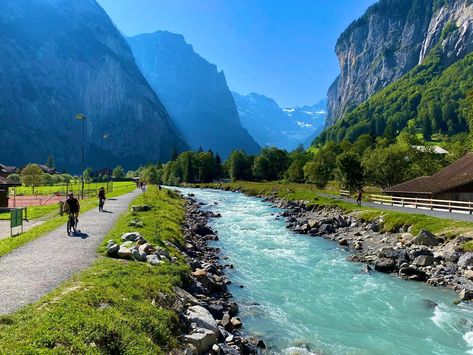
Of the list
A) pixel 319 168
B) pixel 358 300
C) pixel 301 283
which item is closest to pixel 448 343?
pixel 358 300

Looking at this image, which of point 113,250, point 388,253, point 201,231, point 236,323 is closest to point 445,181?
point 388,253

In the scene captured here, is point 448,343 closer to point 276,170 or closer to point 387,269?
point 387,269

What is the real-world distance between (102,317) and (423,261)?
23577 mm

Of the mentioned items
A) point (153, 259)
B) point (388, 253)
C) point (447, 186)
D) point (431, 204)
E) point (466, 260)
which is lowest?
point (388, 253)

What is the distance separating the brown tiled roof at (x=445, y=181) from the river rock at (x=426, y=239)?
73.5 ft

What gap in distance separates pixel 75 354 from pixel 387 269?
23.3 m

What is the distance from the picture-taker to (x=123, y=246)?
67.7 feet

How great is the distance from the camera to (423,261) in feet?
88.1

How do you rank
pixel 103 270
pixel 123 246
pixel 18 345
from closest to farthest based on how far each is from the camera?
pixel 18 345 → pixel 103 270 → pixel 123 246

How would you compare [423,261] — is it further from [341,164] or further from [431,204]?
[341,164]

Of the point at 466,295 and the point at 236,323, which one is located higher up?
the point at 466,295

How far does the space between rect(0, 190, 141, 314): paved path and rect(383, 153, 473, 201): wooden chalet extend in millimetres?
45739

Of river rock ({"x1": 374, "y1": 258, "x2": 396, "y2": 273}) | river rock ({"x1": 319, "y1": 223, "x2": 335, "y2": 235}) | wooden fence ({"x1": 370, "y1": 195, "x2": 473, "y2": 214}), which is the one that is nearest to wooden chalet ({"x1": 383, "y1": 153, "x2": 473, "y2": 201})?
wooden fence ({"x1": 370, "y1": 195, "x2": 473, "y2": 214})

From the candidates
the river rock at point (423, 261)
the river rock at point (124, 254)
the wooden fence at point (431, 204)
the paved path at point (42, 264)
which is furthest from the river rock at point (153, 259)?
the wooden fence at point (431, 204)
